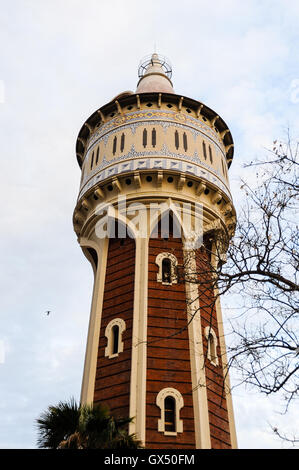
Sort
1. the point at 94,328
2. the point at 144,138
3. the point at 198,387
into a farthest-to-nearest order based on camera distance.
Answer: the point at 144,138
the point at 94,328
the point at 198,387

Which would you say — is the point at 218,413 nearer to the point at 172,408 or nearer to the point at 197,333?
the point at 172,408

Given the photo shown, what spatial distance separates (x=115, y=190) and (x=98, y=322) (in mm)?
4790

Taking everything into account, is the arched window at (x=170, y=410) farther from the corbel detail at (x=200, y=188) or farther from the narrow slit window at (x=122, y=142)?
the narrow slit window at (x=122, y=142)

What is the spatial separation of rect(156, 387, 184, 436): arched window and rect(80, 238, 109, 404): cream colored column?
7.46 ft

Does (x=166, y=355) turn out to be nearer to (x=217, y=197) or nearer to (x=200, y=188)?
(x=200, y=188)

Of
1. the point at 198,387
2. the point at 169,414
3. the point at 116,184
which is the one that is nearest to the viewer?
the point at 169,414

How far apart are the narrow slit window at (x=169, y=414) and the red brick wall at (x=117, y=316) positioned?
3.49 feet

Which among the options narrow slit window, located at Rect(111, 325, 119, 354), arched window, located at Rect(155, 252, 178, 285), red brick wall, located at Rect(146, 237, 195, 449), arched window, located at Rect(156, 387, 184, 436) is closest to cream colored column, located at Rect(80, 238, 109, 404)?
narrow slit window, located at Rect(111, 325, 119, 354)

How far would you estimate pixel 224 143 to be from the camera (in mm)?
20453

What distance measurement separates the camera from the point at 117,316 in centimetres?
1457

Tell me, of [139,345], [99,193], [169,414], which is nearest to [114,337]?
[139,345]

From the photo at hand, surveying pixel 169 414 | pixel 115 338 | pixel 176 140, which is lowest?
pixel 169 414

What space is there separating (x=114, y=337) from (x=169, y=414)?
3.03 m

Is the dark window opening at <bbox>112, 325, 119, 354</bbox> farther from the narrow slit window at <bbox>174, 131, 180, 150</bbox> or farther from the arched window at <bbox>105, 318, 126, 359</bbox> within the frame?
the narrow slit window at <bbox>174, 131, 180, 150</bbox>
